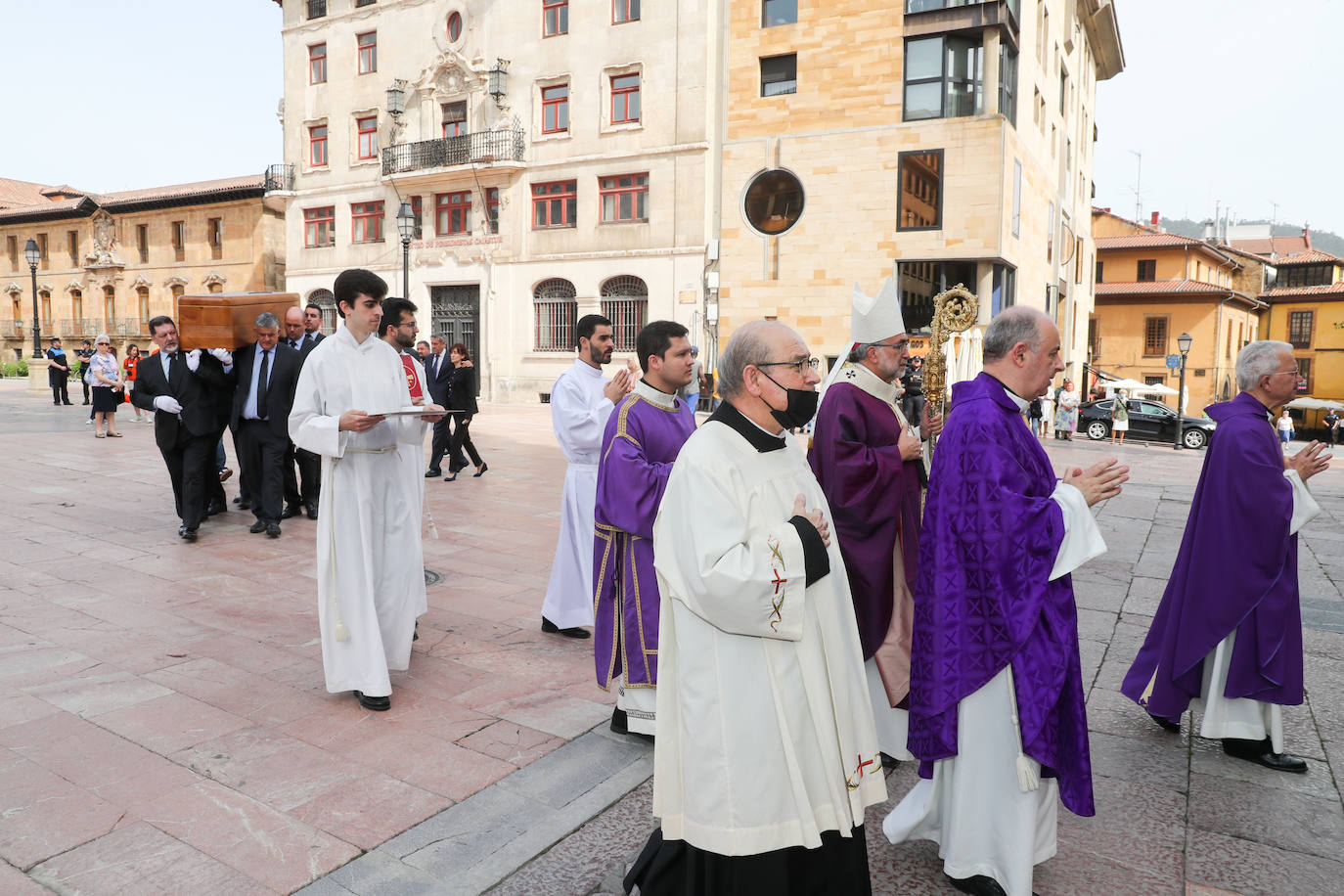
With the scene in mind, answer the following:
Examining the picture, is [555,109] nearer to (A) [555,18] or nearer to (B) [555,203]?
(A) [555,18]

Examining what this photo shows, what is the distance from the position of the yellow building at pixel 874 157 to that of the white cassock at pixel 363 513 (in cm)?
2012

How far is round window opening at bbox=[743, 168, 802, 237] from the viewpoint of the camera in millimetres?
24594

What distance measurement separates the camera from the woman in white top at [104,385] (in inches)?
598

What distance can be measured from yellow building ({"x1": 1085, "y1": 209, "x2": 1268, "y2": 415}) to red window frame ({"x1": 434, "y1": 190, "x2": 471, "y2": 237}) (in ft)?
92.3

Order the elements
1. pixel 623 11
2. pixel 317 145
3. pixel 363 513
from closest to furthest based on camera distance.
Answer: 1. pixel 363 513
2. pixel 623 11
3. pixel 317 145

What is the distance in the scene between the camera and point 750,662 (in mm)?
2357

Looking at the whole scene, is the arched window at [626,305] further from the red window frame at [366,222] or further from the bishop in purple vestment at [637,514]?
the bishop in purple vestment at [637,514]

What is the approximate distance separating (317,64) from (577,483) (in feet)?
111

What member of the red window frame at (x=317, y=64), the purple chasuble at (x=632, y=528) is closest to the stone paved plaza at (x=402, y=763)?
the purple chasuble at (x=632, y=528)

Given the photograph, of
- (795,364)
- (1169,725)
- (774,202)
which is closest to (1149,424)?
(774,202)

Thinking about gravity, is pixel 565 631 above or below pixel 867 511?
below

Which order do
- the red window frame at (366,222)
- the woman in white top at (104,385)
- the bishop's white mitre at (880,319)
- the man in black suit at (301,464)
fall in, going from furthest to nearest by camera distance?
the red window frame at (366,222), the woman in white top at (104,385), the man in black suit at (301,464), the bishop's white mitre at (880,319)

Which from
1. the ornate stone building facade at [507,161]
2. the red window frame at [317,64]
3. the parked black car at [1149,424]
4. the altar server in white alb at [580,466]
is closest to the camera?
the altar server in white alb at [580,466]

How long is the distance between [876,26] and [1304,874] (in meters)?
23.8
